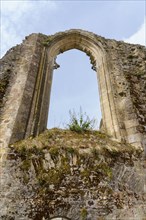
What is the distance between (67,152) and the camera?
12.8 ft

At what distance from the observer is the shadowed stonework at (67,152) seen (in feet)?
11.1

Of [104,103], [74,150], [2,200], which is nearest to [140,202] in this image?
[74,150]

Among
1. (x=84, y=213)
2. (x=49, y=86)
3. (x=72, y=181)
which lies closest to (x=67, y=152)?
(x=72, y=181)

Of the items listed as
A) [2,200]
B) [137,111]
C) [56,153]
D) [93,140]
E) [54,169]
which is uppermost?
[137,111]

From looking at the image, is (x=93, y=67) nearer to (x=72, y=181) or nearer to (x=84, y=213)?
(x=72, y=181)

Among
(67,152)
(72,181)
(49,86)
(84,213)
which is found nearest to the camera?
(84,213)

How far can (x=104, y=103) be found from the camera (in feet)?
18.3

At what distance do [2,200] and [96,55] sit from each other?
16.3 feet

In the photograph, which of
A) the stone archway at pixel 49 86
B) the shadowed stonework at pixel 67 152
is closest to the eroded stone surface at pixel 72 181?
the shadowed stonework at pixel 67 152

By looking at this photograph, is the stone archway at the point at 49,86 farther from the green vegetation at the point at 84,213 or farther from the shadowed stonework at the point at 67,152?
the green vegetation at the point at 84,213

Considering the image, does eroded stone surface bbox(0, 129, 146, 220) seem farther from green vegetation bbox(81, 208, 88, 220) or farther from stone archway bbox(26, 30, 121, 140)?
stone archway bbox(26, 30, 121, 140)

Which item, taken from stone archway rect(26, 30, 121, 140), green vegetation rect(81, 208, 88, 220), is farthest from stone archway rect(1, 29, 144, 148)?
green vegetation rect(81, 208, 88, 220)

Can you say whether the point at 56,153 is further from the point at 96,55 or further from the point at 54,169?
the point at 96,55

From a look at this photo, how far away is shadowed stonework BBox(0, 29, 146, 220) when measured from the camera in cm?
339
